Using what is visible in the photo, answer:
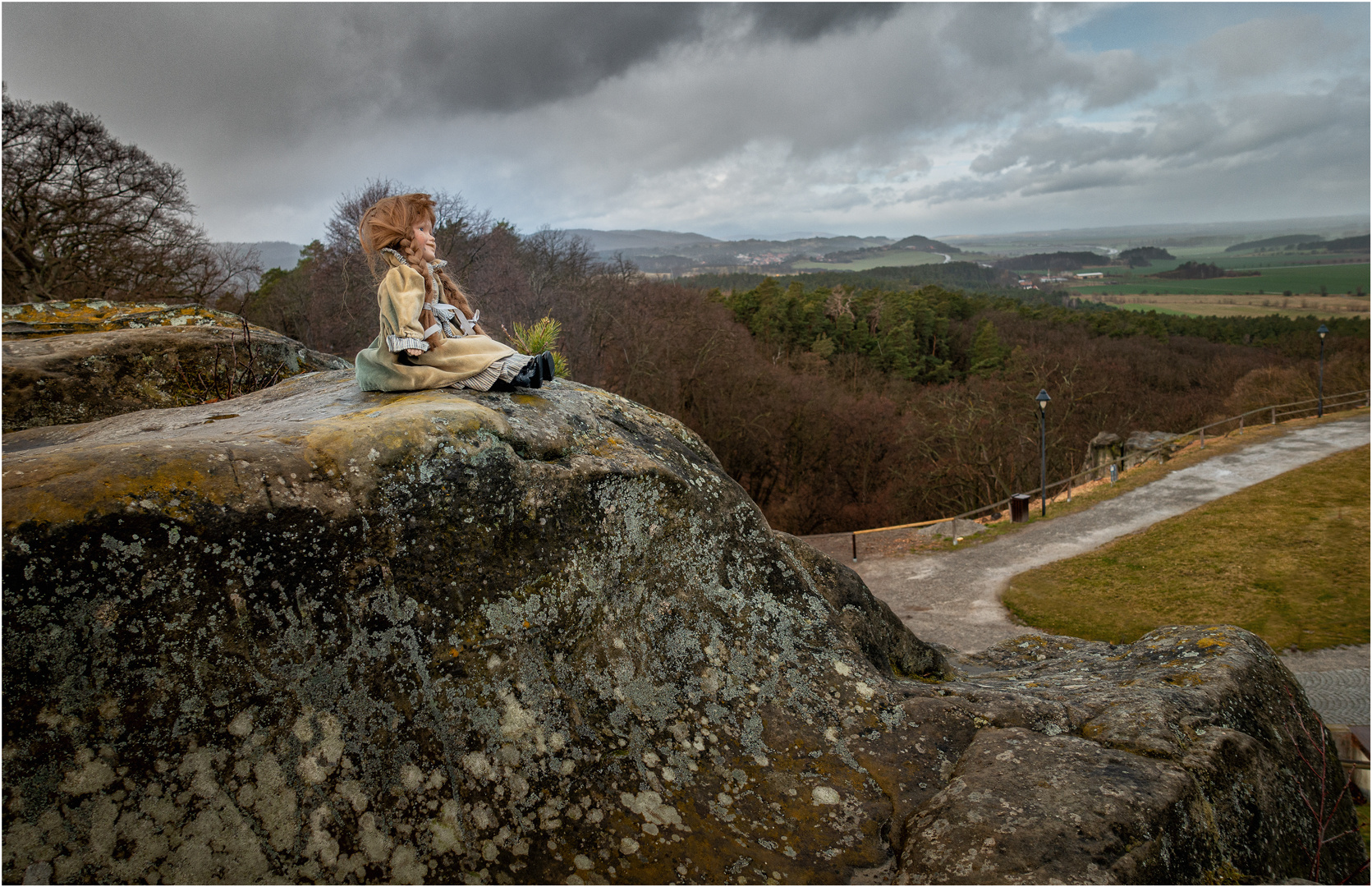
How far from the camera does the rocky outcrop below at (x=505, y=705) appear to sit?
8.84 feet

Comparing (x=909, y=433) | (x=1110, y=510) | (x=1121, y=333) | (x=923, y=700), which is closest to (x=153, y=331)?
(x=923, y=700)

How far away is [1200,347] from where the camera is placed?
5856cm

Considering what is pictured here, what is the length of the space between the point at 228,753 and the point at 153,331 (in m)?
5.09

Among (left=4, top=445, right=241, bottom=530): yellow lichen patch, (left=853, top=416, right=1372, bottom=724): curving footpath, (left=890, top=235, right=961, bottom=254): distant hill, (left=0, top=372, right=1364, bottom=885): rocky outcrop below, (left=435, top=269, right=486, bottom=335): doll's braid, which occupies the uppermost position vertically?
(left=890, top=235, right=961, bottom=254): distant hill

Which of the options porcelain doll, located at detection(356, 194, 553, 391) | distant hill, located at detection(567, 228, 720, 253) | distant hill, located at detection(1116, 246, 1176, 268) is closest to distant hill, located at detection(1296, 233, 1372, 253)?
distant hill, located at detection(1116, 246, 1176, 268)

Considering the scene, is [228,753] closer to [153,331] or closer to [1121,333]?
[153,331]

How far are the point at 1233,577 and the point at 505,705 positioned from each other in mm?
18294

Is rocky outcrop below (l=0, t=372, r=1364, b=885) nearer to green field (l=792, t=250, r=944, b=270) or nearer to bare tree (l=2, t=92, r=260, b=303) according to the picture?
bare tree (l=2, t=92, r=260, b=303)

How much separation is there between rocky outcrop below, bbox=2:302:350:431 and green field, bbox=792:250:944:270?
111378 mm

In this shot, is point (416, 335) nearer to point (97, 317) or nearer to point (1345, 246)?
point (97, 317)

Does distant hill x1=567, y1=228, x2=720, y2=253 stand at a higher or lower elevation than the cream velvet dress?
higher

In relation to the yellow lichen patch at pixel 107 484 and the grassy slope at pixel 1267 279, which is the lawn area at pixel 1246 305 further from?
the yellow lichen patch at pixel 107 484

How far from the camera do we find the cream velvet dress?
429cm

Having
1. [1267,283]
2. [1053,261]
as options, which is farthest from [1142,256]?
[1267,283]
